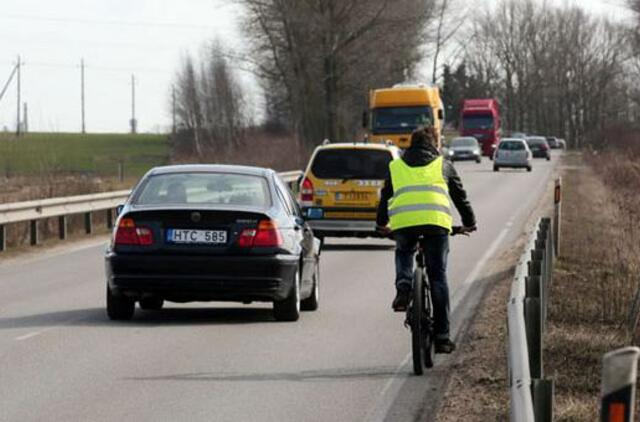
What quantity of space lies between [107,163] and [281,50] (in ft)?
96.2

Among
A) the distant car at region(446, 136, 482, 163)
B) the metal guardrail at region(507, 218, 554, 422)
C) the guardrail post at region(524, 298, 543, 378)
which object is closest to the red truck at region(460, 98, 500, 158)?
the distant car at region(446, 136, 482, 163)

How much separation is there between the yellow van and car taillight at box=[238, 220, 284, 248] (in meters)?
10.3

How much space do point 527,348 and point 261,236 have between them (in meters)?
5.86

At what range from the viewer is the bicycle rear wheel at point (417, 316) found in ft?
33.8

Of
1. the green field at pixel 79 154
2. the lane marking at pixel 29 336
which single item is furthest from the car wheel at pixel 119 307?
the green field at pixel 79 154

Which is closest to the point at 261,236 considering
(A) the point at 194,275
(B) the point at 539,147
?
(A) the point at 194,275

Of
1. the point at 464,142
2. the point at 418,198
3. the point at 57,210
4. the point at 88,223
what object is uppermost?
the point at 418,198

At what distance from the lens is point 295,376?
414 inches

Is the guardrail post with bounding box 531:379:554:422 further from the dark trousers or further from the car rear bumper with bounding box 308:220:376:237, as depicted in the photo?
the car rear bumper with bounding box 308:220:376:237

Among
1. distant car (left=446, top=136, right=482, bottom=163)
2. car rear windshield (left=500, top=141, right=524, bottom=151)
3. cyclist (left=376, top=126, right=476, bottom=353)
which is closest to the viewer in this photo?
cyclist (left=376, top=126, right=476, bottom=353)

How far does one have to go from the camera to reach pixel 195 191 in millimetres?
13773

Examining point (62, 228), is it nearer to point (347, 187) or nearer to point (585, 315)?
point (347, 187)

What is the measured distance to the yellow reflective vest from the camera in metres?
10.7

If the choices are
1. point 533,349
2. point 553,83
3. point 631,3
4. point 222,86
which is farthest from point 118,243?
point 553,83
